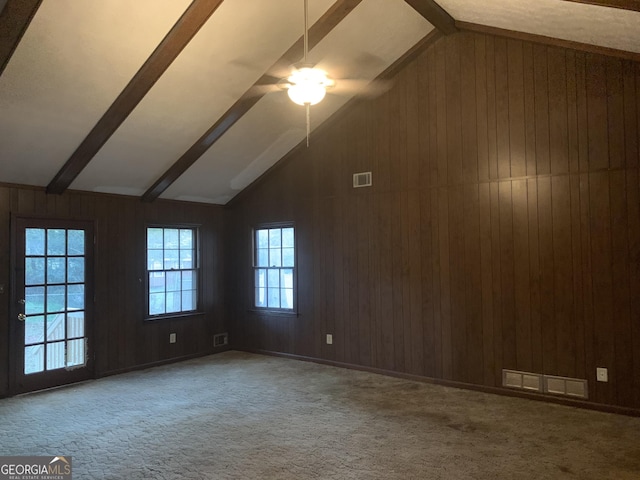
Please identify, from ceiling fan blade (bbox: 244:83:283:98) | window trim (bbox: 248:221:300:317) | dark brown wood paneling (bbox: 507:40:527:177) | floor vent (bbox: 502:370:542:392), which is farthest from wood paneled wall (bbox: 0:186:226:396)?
dark brown wood paneling (bbox: 507:40:527:177)

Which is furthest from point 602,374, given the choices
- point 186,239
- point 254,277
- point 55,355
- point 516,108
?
point 55,355

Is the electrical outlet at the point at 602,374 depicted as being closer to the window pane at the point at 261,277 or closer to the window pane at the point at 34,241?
the window pane at the point at 261,277

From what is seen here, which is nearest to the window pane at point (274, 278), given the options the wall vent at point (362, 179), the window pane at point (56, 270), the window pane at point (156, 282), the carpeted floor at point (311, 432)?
the window pane at point (156, 282)

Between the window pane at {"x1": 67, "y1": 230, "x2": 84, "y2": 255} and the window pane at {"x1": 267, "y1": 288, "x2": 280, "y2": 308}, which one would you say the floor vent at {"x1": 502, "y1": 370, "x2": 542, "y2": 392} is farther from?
the window pane at {"x1": 67, "y1": 230, "x2": 84, "y2": 255}

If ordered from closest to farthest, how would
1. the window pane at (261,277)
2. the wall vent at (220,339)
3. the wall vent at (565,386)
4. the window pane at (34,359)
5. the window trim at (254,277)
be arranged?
the wall vent at (565,386), the window pane at (34,359), the window trim at (254,277), the window pane at (261,277), the wall vent at (220,339)

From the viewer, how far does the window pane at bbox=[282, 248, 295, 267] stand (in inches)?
261

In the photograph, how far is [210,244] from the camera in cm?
709

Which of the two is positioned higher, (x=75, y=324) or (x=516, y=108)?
(x=516, y=108)

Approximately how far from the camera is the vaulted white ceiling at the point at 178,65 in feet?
11.5

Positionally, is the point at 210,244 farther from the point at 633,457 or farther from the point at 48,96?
the point at 633,457

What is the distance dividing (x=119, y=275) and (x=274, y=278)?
2150mm

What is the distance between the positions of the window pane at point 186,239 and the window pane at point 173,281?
17.1 inches

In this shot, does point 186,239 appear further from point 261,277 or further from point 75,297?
point 75,297

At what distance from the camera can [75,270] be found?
5492mm
